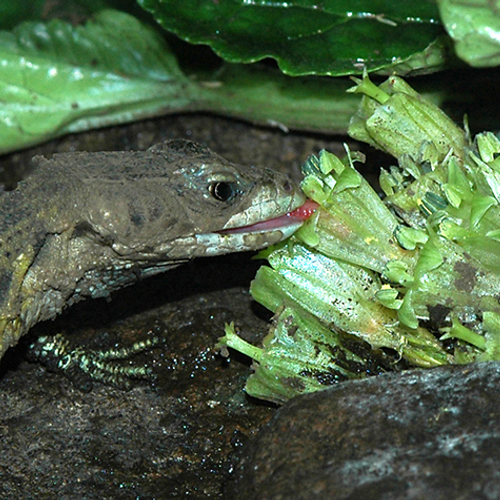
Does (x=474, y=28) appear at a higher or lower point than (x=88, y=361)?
higher

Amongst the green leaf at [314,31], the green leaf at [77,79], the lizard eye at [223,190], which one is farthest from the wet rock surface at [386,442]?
the green leaf at [77,79]

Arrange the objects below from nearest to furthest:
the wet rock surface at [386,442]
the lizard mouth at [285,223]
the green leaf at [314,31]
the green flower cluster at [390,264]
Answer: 1. the wet rock surface at [386,442]
2. the green flower cluster at [390,264]
3. the lizard mouth at [285,223]
4. the green leaf at [314,31]

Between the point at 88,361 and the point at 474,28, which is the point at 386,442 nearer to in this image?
the point at 474,28

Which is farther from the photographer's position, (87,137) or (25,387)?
(87,137)

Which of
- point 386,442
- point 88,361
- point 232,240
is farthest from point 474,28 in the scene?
point 88,361

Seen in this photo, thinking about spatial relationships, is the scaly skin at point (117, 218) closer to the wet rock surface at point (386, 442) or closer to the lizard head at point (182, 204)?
the lizard head at point (182, 204)

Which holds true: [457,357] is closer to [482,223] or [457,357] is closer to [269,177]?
[482,223]

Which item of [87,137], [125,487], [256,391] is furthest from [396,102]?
[87,137]
